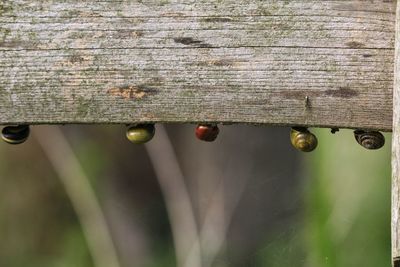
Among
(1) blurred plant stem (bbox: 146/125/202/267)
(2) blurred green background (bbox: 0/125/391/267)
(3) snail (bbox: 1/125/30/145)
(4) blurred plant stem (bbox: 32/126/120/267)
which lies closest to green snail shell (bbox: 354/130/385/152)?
(3) snail (bbox: 1/125/30/145)

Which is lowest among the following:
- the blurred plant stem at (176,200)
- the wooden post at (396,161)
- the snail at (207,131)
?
the wooden post at (396,161)

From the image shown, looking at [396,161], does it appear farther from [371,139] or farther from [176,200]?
[176,200]

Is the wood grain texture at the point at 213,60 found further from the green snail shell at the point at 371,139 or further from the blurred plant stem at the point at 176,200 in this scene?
the blurred plant stem at the point at 176,200

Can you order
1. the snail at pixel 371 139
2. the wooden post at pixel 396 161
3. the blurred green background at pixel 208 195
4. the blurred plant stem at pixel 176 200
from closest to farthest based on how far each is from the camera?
the wooden post at pixel 396 161 < the snail at pixel 371 139 < the blurred green background at pixel 208 195 < the blurred plant stem at pixel 176 200

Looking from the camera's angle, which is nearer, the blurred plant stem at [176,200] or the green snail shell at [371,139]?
the green snail shell at [371,139]

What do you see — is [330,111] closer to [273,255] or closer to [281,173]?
[273,255]

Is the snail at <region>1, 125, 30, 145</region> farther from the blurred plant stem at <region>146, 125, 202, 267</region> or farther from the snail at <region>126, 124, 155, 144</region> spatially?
the blurred plant stem at <region>146, 125, 202, 267</region>

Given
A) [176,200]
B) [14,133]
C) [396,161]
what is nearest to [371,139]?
[396,161]

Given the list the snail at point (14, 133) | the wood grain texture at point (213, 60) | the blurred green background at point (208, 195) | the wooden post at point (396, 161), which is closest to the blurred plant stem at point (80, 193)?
the blurred green background at point (208, 195)
